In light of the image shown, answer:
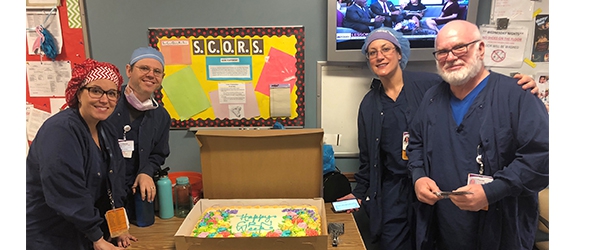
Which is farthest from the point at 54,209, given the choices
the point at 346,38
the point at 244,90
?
the point at 346,38

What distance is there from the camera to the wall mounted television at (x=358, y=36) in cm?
198

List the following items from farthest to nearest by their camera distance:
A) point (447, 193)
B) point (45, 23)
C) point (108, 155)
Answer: point (45, 23) → point (108, 155) → point (447, 193)

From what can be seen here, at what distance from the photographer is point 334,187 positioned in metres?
1.94

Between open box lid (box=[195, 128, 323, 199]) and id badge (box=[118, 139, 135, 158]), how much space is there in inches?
14.0

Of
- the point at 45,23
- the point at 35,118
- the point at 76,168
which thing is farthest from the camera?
the point at 35,118

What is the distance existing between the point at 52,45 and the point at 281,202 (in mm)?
1780

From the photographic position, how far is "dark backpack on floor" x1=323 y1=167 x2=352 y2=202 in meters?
1.92

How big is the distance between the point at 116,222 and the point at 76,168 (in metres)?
0.30

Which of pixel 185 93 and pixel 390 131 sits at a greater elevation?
pixel 185 93

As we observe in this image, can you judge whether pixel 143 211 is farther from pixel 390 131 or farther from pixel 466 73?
pixel 466 73

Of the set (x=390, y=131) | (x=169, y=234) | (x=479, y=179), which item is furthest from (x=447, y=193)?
(x=169, y=234)

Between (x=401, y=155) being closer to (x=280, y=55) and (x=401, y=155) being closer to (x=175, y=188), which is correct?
(x=280, y=55)

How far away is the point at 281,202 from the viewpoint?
5.50 feet

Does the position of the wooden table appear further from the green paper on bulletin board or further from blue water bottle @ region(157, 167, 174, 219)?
the green paper on bulletin board
